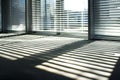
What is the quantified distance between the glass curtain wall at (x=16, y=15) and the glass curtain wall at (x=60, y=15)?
0.64 meters

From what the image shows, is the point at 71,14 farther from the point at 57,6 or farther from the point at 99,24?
the point at 99,24

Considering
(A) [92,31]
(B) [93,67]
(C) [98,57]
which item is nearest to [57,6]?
(A) [92,31]

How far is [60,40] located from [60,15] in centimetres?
139

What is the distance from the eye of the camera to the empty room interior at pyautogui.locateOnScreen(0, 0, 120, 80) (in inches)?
107

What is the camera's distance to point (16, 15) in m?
8.84

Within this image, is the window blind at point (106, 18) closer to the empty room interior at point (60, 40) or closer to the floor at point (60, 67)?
the empty room interior at point (60, 40)

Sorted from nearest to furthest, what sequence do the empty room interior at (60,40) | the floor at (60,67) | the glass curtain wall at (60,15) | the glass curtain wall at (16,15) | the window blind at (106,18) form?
the floor at (60,67), the empty room interior at (60,40), the window blind at (106,18), the glass curtain wall at (60,15), the glass curtain wall at (16,15)

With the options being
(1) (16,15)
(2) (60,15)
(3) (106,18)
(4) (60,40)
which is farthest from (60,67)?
(1) (16,15)

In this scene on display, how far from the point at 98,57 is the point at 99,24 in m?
2.70

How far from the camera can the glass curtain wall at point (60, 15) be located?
22.0 ft

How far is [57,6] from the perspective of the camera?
24.2 ft

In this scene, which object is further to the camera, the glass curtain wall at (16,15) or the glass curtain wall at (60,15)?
the glass curtain wall at (16,15)

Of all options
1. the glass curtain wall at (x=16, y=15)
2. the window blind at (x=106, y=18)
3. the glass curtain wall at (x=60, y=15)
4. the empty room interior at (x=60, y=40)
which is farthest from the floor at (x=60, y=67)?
the glass curtain wall at (x=16, y=15)

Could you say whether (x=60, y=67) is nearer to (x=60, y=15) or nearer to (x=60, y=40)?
(x=60, y=40)
